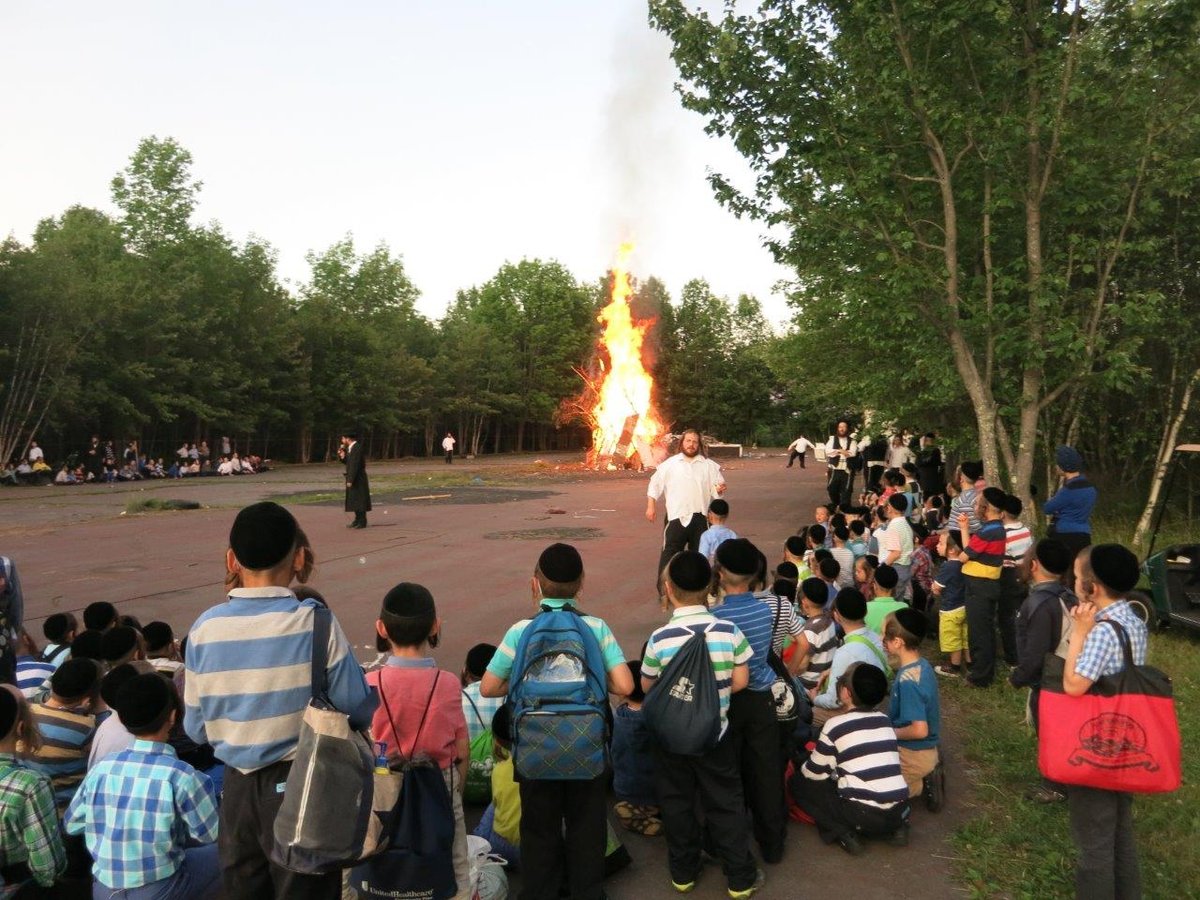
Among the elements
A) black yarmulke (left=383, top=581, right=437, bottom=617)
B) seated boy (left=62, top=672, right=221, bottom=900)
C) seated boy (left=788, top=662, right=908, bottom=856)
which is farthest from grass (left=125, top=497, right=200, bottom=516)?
seated boy (left=788, top=662, right=908, bottom=856)

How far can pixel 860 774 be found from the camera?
14.2 ft

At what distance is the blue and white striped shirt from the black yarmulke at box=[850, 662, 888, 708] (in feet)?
8.66

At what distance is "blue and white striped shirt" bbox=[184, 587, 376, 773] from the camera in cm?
269

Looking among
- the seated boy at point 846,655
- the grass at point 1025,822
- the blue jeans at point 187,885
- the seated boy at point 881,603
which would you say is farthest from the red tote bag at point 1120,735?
the blue jeans at point 187,885

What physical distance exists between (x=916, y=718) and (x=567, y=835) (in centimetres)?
215

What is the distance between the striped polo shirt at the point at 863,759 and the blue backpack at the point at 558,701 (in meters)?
1.51

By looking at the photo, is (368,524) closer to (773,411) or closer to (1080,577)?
(1080,577)

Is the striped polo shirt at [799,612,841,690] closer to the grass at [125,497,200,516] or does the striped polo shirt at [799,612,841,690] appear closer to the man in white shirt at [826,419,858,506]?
the man in white shirt at [826,419,858,506]

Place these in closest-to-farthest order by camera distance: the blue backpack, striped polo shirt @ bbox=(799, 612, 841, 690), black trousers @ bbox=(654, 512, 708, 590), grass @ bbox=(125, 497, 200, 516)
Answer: the blue backpack → striped polo shirt @ bbox=(799, 612, 841, 690) → black trousers @ bbox=(654, 512, 708, 590) → grass @ bbox=(125, 497, 200, 516)

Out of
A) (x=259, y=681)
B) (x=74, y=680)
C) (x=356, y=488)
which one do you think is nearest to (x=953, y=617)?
(x=259, y=681)

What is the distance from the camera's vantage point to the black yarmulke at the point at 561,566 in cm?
359

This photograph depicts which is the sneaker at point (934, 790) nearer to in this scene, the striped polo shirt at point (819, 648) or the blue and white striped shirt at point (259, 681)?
the striped polo shirt at point (819, 648)

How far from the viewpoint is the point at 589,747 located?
3.42 metres

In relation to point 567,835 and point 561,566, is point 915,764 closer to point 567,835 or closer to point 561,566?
point 567,835
